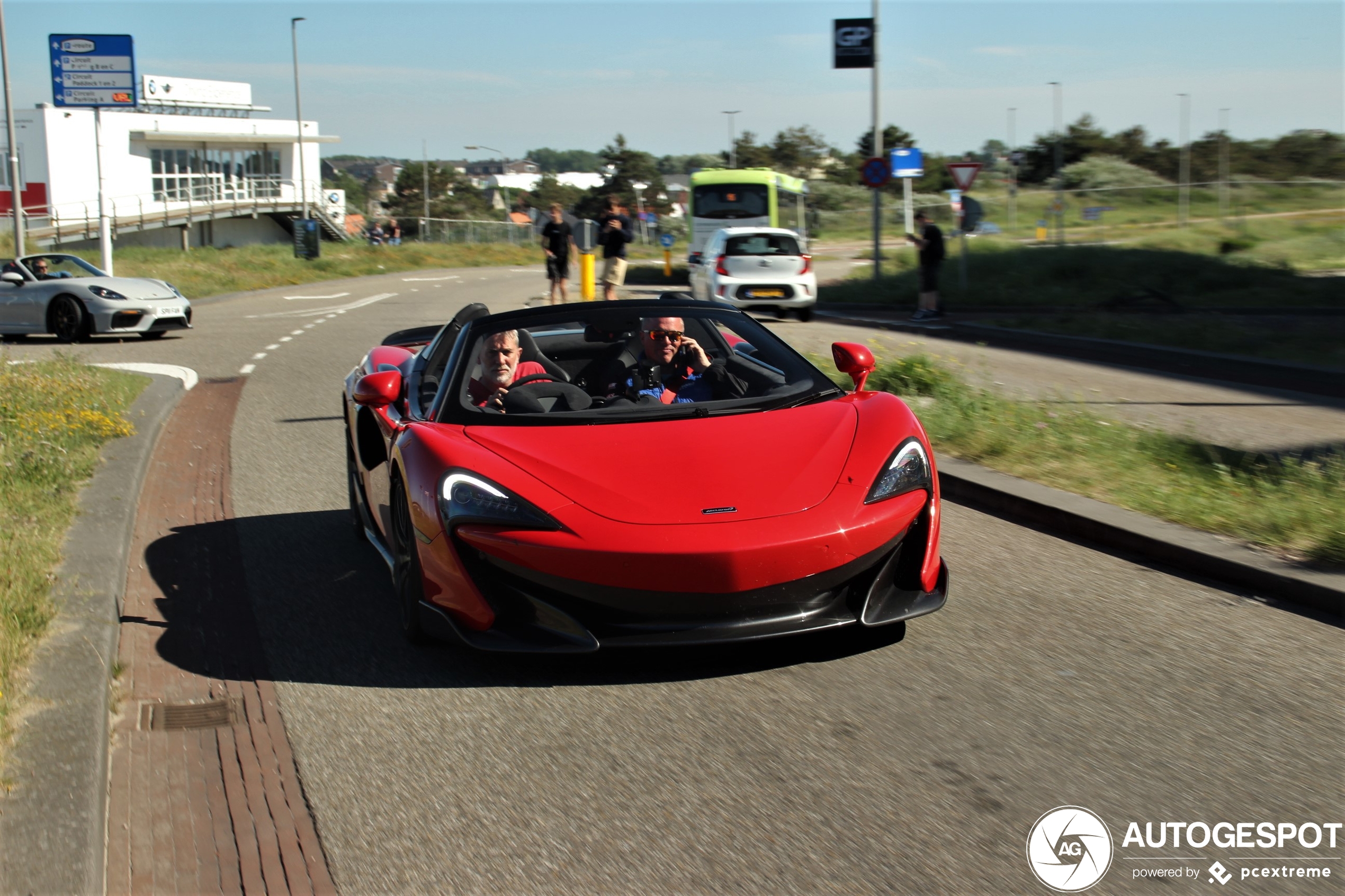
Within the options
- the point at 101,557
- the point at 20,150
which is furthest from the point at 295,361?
the point at 20,150

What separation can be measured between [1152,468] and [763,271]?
49.7ft

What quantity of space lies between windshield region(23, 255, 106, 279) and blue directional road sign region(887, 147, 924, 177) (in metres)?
14.7

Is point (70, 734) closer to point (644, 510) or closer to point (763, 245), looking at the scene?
point (644, 510)

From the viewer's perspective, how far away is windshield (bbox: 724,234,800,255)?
73.0 feet

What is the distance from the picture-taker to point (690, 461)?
4.39m

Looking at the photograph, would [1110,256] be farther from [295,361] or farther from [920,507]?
[920,507]

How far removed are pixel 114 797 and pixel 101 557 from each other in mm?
2374

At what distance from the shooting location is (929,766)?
356cm

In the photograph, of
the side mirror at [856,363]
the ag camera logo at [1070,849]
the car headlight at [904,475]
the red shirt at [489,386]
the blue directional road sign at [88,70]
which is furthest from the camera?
the blue directional road sign at [88,70]

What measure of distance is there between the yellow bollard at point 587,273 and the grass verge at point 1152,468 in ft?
38.6

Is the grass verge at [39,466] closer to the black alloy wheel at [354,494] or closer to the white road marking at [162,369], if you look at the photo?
the white road marking at [162,369]

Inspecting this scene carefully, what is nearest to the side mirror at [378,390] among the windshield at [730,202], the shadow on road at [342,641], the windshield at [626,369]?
the windshield at [626,369]

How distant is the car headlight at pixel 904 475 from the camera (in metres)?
4.32

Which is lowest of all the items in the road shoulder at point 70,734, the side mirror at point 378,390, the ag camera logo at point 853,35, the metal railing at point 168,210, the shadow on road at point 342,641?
the shadow on road at point 342,641
